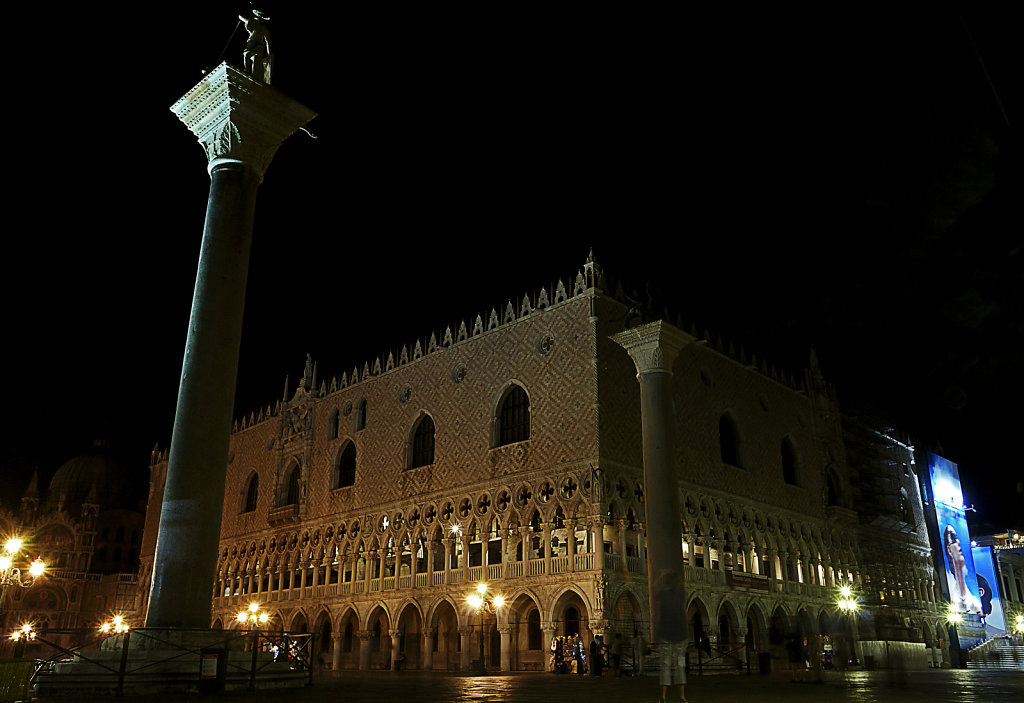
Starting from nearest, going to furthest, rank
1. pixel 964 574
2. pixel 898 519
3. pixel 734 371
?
pixel 734 371, pixel 898 519, pixel 964 574

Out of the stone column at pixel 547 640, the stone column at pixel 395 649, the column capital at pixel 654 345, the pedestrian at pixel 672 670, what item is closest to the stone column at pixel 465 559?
the stone column at pixel 395 649

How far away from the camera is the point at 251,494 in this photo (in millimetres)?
35781

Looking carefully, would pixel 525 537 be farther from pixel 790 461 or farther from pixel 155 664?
pixel 155 664

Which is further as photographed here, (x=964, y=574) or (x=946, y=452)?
(x=946, y=452)

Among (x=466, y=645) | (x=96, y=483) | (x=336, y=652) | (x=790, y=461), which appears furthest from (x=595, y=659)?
(x=96, y=483)

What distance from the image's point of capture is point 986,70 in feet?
26.4

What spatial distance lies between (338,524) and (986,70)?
2608 centimetres

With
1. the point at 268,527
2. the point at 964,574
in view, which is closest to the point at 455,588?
the point at 268,527

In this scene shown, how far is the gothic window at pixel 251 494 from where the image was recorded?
3528 centimetres

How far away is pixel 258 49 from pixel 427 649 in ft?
60.2

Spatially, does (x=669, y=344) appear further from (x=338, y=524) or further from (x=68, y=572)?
(x=68, y=572)

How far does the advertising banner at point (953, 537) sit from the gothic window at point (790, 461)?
13.9 meters

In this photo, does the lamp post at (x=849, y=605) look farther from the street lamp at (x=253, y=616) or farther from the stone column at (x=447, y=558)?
the street lamp at (x=253, y=616)

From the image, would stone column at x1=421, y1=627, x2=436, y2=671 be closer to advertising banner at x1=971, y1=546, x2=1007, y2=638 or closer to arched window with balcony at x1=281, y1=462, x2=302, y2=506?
arched window with balcony at x1=281, y1=462, x2=302, y2=506
